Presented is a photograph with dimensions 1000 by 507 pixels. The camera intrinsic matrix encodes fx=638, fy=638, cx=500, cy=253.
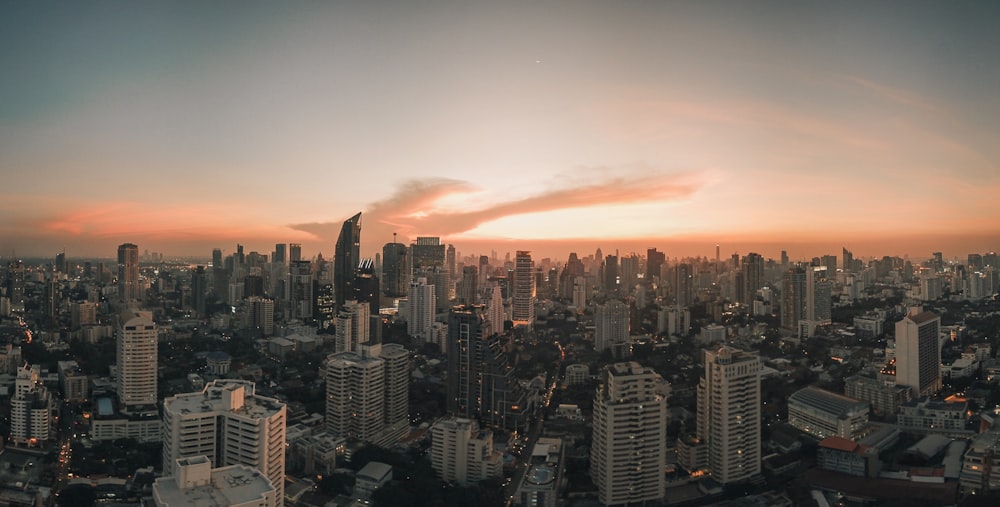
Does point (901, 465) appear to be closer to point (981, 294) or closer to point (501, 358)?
point (501, 358)

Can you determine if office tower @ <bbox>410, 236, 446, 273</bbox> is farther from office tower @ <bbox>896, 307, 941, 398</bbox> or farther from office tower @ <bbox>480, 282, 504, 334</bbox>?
office tower @ <bbox>896, 307, 941, 398</bbox>

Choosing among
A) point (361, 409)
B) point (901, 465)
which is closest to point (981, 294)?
point (901, 465)

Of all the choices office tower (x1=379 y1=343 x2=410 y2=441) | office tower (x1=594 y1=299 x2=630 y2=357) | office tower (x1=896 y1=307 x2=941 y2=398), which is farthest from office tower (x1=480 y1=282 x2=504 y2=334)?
office tower (x1=896 y1=307 x2=941 y2=398)

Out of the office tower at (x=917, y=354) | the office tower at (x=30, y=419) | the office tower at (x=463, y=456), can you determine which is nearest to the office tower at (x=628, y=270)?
the office tower at (x=917, y=354)

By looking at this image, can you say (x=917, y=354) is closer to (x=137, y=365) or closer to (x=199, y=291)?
(x=137, y=365)

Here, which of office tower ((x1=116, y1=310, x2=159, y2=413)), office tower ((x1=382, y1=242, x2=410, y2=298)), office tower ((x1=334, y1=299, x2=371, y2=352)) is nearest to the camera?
office tower ((x1=116, y1=310, x2=159, y2=413))

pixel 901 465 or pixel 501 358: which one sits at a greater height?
pixel 501 358
